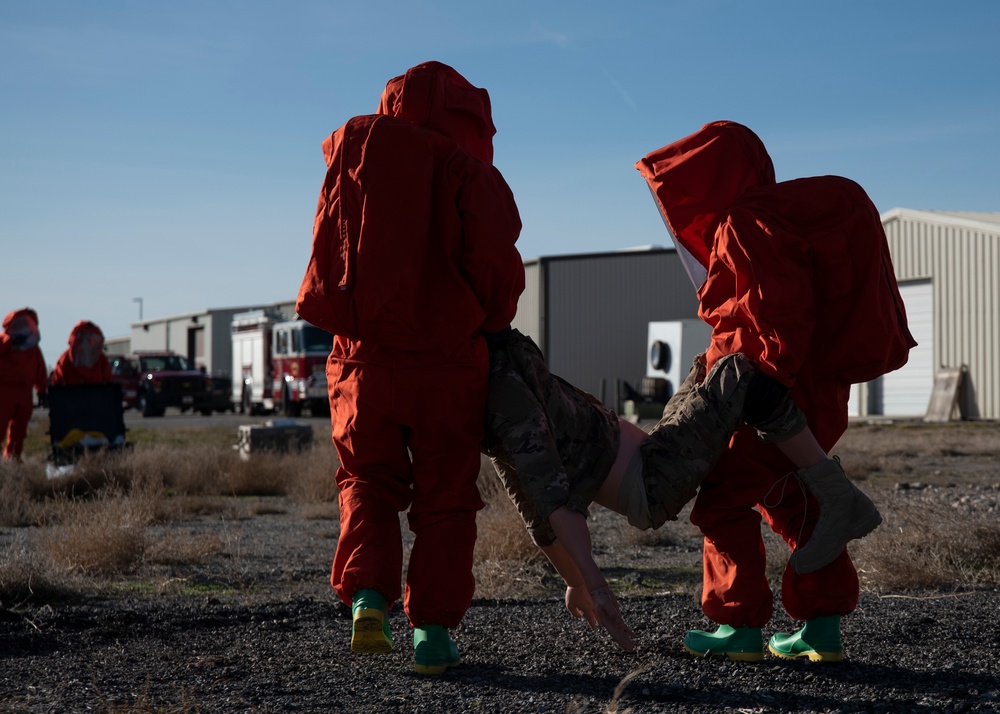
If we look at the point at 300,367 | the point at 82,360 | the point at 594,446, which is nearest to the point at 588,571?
the point at 594,446

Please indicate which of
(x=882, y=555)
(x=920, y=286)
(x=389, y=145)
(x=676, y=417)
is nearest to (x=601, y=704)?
(x=676, y=417)

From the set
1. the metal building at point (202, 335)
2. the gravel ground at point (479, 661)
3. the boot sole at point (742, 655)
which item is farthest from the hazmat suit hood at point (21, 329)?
the metal building at point (202, 335)

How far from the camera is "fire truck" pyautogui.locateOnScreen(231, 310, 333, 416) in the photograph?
88.9ft

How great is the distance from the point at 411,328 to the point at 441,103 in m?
0.79

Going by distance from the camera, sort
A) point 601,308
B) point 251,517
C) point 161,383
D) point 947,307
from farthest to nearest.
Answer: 1. point 161,383
2. point 601,308
3. point 947,307
4. point 251,517

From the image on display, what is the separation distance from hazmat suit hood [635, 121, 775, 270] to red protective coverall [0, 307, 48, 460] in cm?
949

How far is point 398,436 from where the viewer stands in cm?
342

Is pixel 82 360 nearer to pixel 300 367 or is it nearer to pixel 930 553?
pixel 930 553

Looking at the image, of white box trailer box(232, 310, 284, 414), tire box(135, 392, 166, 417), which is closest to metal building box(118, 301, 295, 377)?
white box trailer box(232, 310, 284, 414)

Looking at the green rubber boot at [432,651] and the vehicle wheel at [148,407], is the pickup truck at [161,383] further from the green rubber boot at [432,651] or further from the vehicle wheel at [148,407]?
the green rubber boot at [432,651]

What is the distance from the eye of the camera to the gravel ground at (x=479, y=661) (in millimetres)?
3025

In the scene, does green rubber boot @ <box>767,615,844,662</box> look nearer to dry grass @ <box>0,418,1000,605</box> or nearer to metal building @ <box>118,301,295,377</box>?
dry grass @ <box>0,418,1000,605</box>

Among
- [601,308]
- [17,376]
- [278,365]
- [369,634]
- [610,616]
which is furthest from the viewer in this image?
[601,308]

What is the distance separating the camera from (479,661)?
11.9 feet
